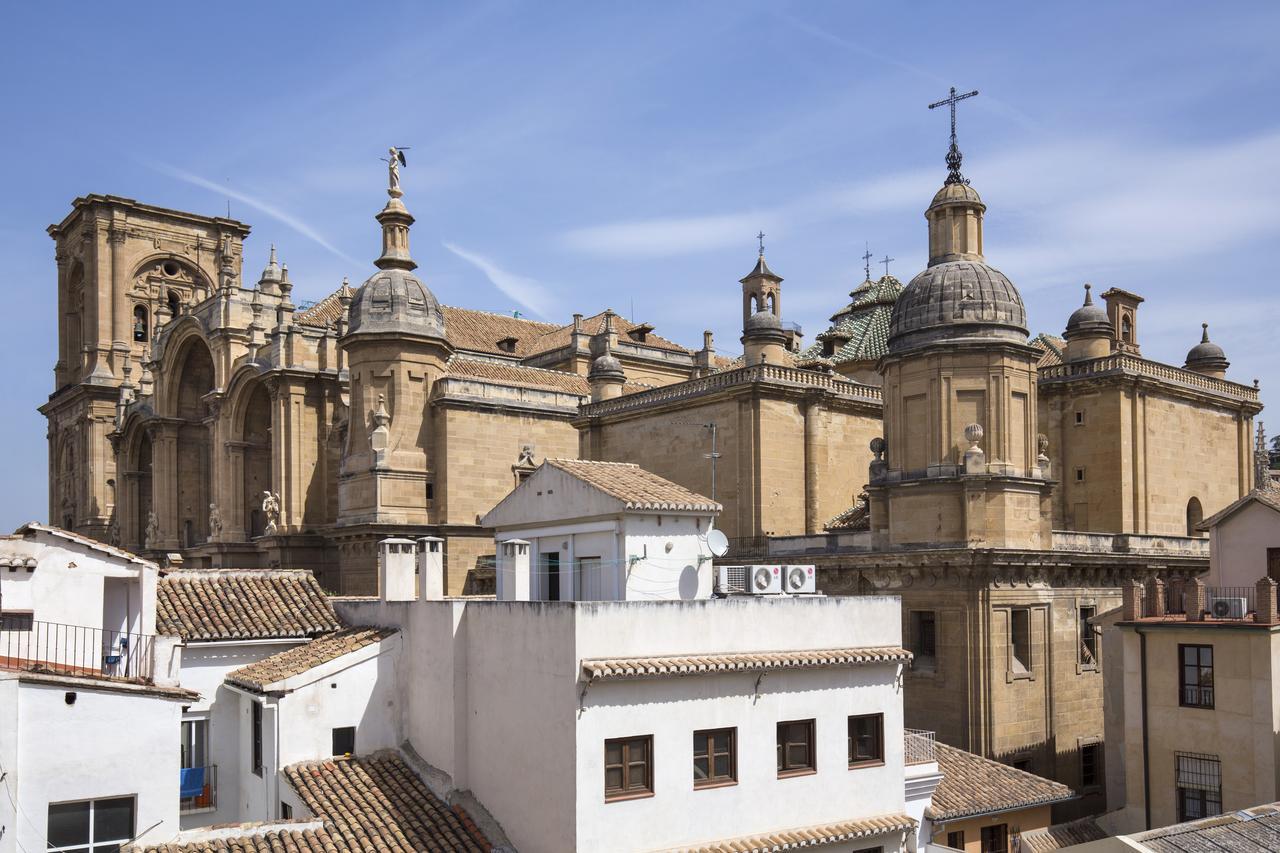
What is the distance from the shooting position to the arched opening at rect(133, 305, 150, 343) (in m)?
73.8

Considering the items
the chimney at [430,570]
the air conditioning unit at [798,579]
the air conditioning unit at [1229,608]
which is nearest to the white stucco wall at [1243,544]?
the air conditioning unit at [1229,608]

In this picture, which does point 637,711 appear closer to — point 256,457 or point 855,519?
point 855,519

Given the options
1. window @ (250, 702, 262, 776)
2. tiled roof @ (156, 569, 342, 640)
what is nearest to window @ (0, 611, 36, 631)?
tiled roof @ (156, 569, 342, 640)

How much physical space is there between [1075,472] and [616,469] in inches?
722

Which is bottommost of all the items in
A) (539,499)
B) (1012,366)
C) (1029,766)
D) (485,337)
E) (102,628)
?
(1029,766)

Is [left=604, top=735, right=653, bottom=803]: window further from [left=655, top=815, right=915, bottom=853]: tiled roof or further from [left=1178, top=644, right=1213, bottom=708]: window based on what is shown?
[left=1178, top=644, right=1213, bottom=708]: window

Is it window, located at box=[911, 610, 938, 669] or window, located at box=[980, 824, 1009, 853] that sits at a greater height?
window, located at box=[911, 610, 938, 669]

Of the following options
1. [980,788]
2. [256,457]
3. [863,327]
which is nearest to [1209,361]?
[863,327]

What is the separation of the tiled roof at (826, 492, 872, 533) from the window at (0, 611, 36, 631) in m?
22.4

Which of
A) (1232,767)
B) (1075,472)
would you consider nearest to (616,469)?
(1232,767)

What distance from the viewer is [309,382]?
163 feet

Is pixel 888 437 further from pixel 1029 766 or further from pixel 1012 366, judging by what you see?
pixel 1029 766

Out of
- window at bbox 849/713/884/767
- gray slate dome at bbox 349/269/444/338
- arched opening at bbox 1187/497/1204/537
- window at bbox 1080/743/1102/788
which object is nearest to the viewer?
window at bbox 849/713/884/767

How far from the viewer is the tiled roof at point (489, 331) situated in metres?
56.8
